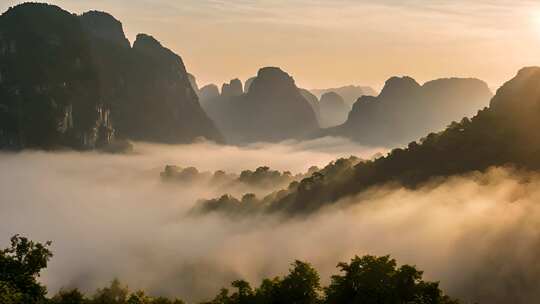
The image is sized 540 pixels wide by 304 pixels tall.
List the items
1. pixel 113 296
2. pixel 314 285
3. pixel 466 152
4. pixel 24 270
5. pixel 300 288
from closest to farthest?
pixel 300 288 → pixel 24 270 → pixel 314 285 → pixel 113 296 → pixel 466 152

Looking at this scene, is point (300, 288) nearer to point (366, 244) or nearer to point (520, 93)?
point (366, 244)

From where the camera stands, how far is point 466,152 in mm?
98062

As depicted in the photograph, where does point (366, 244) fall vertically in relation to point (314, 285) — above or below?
below

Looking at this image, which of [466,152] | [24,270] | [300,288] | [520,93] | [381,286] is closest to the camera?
[381,286]

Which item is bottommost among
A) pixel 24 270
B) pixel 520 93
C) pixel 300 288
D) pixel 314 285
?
pixel 300 288

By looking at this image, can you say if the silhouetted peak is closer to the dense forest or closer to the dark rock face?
the dark rock face

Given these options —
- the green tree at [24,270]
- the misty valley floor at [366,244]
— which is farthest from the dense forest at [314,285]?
the misty valley floor at [366,244]

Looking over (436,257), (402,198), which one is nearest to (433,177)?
(402,198)

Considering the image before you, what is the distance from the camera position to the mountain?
92.1m

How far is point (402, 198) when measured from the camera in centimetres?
10112

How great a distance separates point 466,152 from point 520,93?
46.3 ft

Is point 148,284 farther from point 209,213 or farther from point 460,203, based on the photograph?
point 460,203

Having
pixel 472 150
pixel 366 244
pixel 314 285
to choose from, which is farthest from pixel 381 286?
pixel 472 150

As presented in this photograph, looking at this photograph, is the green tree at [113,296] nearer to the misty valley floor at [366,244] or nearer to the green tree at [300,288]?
the green tree at [300,288]
